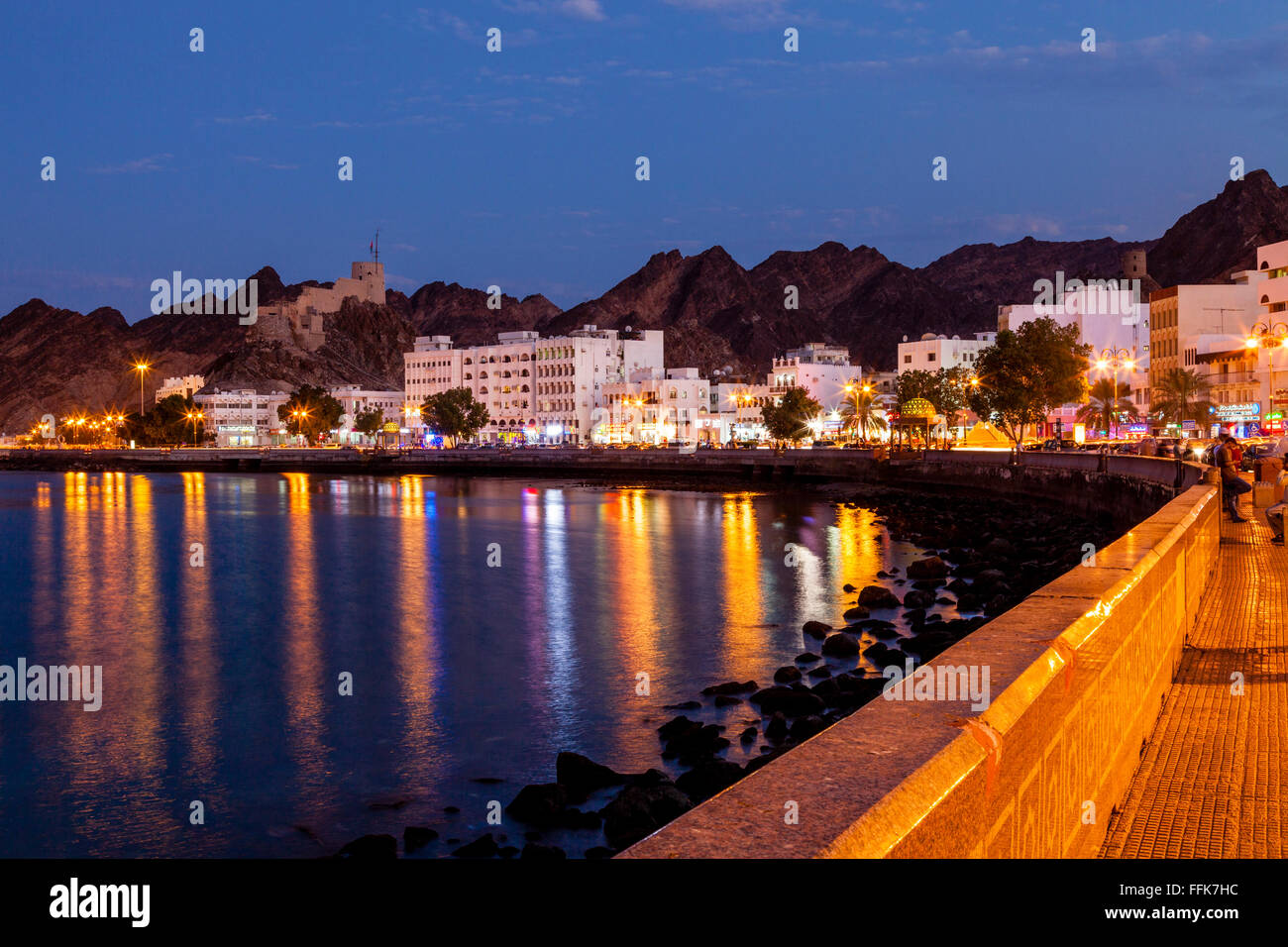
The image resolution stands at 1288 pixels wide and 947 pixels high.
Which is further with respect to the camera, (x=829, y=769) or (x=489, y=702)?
(x=489, y=702)

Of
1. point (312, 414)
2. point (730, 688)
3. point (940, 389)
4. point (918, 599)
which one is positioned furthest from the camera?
point (312, 414)

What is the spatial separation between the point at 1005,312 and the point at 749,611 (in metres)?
123

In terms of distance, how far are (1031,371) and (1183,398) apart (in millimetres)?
22979

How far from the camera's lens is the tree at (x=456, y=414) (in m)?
172

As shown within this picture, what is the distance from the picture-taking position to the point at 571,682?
85.7 feet

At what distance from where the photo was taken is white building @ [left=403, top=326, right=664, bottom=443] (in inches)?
6865

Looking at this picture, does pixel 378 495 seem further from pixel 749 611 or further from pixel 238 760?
pixel 238 760

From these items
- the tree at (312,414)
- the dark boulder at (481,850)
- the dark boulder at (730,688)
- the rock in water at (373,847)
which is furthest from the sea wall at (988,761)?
the tree at (312,414)

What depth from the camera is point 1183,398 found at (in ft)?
306

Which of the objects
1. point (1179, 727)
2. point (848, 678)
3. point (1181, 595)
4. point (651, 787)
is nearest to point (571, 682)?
point (848, 678)

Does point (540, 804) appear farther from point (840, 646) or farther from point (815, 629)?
point (815, 629)

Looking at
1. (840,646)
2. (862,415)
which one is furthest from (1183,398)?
(840,646)
